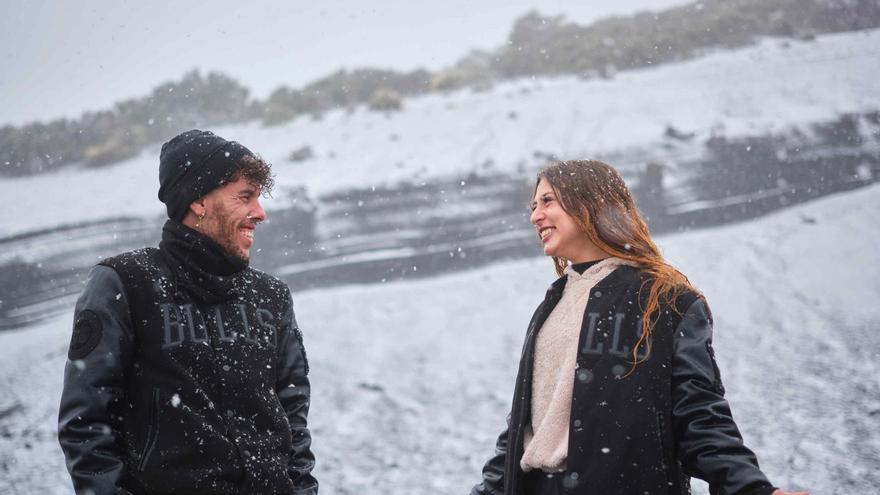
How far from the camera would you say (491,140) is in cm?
907

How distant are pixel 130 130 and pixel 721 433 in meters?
9.09

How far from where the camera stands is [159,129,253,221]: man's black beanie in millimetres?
2086

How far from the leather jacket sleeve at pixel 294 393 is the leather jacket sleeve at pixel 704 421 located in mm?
1181

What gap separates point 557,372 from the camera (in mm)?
1923

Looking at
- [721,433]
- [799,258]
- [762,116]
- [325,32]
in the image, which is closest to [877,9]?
[762,116]

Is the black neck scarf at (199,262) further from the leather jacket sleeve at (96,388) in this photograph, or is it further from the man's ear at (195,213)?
the leather jacket sleeve at (96,388)

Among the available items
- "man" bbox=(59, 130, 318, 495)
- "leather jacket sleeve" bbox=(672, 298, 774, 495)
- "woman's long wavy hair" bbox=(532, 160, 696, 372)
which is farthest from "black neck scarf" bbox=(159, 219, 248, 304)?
"leather jacket sleeve" bbox=(672, 298, 774, 495)

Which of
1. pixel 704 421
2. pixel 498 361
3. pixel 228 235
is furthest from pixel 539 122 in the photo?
pixel 704 421

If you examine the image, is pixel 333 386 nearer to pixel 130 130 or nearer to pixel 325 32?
pixel 130 130

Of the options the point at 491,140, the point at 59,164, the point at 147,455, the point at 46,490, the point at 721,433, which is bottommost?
the point at 46,490

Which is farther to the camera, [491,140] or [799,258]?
[491,140]

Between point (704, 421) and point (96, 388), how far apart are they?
1608 mm

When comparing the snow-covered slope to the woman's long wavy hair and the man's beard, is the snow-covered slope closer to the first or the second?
the man's beard

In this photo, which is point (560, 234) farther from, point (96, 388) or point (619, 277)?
point (96, 388)
